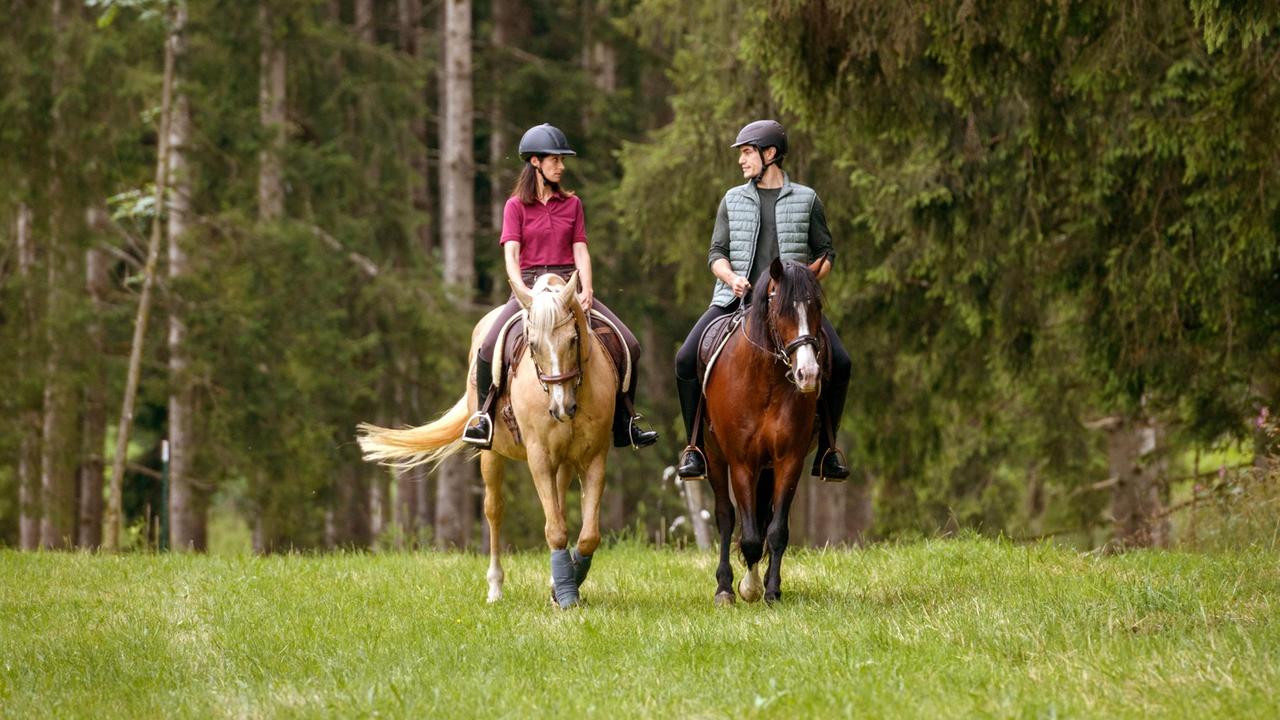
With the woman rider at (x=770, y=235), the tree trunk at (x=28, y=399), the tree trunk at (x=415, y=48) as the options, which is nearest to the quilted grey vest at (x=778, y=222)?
the woman rider at (x=770, y=235)

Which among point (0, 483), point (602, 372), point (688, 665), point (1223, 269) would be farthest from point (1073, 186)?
point (0, 483)

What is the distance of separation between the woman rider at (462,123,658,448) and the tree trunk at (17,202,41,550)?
1283 centimetres

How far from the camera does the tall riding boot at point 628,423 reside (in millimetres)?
10180

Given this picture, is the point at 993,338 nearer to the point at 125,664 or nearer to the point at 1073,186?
the point at 1073,186

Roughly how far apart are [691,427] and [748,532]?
1029 mm

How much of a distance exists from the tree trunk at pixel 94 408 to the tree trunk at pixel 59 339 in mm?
372

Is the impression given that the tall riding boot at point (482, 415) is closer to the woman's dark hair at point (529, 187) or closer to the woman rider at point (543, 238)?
the woman rider at point (543, 238)

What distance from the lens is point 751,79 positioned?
57.5 ft

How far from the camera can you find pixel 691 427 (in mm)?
10594

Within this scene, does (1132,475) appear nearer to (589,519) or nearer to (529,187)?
(589,519)

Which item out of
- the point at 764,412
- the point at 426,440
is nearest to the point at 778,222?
the point at 764,412

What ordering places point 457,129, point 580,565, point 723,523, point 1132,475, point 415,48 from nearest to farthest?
point 580,565 → point 723,523 → point 1132,475 → point 457,129 → point 415,48

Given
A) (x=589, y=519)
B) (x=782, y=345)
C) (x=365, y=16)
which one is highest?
(x=365, y=16)

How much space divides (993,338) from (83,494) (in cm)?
1591
